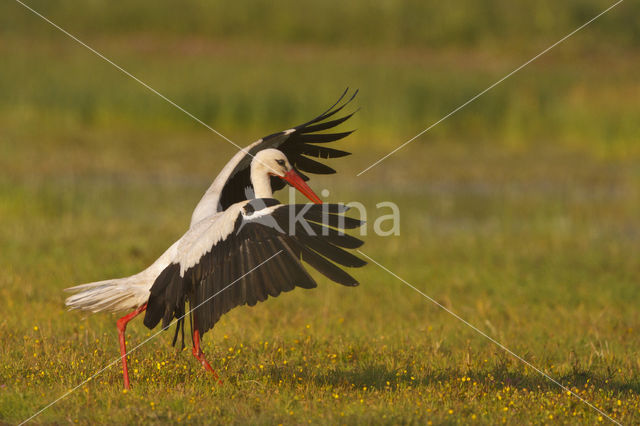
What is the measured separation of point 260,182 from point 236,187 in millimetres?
559

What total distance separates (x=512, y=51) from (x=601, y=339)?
17.8m

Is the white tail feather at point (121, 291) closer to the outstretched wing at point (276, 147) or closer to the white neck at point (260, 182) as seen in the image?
the outstretched wing at point (276, 147)

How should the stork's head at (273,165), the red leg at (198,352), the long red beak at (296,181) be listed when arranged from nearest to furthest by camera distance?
the red leg at (198,352) → the stork's head at (273,165) → the long red beak at (296,181)

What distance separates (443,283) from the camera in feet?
29.5

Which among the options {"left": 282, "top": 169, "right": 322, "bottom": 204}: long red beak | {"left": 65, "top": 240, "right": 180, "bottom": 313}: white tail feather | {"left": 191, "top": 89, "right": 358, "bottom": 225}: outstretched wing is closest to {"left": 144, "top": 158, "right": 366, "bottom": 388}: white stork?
{"left": 65, "top": 240, "right": 180, "bottom": 313}: white tail feather

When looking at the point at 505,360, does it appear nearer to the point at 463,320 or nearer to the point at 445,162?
the point at 463,320

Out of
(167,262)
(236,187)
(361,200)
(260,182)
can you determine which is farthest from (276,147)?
(361,200)

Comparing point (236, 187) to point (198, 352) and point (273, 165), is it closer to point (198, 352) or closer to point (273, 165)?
point (273, 165)

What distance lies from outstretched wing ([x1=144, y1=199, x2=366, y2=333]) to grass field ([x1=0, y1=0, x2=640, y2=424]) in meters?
0.51

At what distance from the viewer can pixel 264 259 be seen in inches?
198

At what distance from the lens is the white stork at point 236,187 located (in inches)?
217

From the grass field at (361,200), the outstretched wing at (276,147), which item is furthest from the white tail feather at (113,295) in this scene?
the outstretched wing at (276,147)

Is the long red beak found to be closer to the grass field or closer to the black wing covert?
the black wing covert

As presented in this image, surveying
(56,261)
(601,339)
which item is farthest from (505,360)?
(56,261)
